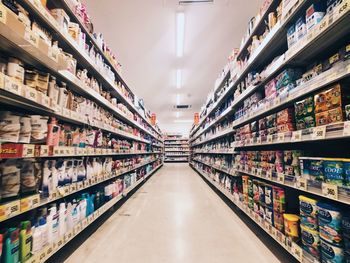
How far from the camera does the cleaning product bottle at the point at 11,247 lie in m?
1.08

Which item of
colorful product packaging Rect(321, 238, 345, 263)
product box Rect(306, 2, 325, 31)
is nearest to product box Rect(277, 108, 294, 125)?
product box Rect(306, 2, 325, 31)

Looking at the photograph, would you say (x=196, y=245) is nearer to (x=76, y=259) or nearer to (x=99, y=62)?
(x=76, y=259)

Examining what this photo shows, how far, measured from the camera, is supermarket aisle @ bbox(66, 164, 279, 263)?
1723 millimetres

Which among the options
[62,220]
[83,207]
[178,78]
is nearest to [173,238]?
[83,207]

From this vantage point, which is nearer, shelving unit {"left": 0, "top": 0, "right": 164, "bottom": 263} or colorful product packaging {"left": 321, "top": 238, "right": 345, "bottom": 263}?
colorful product packaging {"left": 321, "top": 238, "right": 345, "bottom": 263}

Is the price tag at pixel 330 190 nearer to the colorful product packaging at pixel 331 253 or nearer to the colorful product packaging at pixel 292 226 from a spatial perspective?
the colorful product packaging at pixel 331 253

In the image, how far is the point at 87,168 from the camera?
87.0 inches

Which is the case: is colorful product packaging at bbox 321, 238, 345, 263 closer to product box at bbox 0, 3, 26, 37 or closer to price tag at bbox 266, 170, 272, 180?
price tag at bbox 266, 170, 272, 180

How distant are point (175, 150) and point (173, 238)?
14.8 metres

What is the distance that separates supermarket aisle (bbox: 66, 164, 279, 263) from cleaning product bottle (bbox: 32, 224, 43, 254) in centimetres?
46

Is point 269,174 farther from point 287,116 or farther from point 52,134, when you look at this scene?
point 52,134

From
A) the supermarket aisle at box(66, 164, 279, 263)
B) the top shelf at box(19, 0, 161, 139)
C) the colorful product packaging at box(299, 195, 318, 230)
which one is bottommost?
the supermarket aisle at box(66, 164, 279, 263)

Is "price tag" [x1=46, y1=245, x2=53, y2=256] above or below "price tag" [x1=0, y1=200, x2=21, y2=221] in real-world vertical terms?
below

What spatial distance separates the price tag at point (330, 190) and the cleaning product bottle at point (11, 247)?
1815 millimetres
